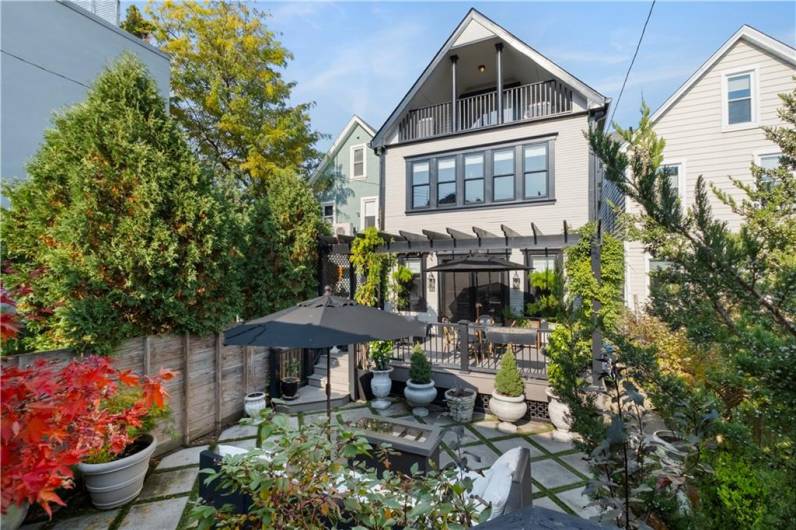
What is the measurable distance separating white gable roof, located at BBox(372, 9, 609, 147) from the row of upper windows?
5.06 ft

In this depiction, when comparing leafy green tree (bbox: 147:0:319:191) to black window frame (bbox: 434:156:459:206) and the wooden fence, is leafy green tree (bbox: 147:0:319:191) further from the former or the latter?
the wooden fence

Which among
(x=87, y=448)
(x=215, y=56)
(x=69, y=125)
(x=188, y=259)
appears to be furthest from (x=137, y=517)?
(x=215, y=56)

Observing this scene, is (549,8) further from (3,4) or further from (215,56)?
(215,56)

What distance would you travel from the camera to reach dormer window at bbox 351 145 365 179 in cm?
1631

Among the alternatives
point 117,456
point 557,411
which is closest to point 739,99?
point 557,411

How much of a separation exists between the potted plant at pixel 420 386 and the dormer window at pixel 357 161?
11.2 m

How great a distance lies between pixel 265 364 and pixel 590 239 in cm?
706

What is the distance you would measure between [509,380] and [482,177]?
6.76m

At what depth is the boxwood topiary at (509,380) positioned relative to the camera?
6176mm

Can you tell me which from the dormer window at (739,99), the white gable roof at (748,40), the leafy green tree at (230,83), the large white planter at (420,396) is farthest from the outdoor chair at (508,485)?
the leafy green tree at (230,83)

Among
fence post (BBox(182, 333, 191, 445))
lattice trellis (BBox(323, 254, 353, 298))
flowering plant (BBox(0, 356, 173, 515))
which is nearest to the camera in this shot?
flowering plant (BBox(0, 356, 173, 515))

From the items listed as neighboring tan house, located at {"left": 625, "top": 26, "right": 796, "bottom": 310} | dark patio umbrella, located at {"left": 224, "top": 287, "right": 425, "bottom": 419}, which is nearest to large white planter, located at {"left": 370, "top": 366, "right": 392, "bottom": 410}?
dark patio umbrella, located at {"left": 224, "top": 287, "right": 425, "bottom": 419}

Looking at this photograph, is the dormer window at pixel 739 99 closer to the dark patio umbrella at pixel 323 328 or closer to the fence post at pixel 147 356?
the dark patio umbrella at pixel 323 328

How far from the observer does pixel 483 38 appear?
1056 centimetres
